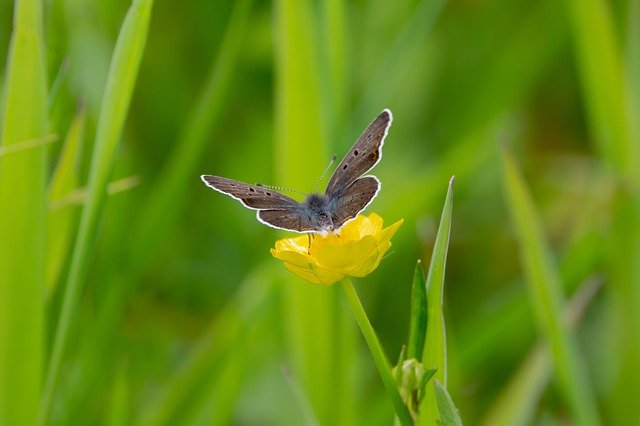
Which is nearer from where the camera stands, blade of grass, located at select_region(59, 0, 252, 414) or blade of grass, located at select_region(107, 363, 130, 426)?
blade of grass, located at select_region(107, 363, 130, 426)

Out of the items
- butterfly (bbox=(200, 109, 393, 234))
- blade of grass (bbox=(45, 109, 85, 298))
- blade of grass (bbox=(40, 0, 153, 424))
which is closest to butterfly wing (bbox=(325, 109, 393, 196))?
butterfly (bbox=(200, 109, 393, 234))

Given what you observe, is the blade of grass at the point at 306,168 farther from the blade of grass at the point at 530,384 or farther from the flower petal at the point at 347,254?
the flower petal at the point at 347,254

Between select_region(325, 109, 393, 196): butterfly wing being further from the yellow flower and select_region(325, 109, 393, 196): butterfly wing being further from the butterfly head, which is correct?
the yellow flower

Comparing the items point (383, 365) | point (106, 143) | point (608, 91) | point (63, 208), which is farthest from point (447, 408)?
point (608, 91)

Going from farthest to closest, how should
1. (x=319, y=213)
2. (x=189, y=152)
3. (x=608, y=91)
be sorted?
(x=608, y=91)
(x=189, y=152)
(x=319, y=213)

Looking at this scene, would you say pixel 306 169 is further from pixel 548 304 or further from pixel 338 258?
pixel 338 258

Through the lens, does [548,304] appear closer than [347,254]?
No
